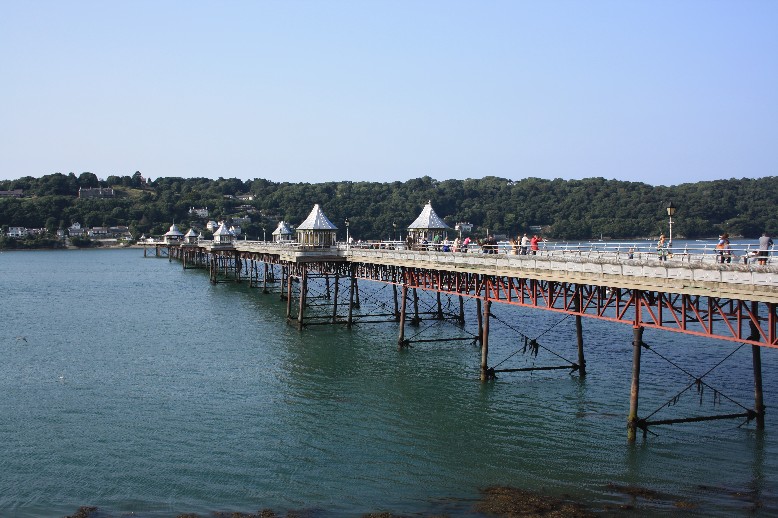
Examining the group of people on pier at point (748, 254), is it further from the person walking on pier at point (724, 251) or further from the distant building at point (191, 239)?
the distant building at point (191, 239)

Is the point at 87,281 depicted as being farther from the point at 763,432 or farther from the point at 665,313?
the point at 763,432

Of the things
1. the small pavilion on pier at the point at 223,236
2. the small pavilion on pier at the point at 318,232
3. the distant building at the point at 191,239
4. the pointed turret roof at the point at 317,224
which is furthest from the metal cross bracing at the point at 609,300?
the distant building at the point at 191,239

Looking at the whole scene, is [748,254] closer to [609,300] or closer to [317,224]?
[609,300]

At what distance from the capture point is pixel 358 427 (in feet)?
94.4

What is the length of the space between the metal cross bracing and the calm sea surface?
3524mm

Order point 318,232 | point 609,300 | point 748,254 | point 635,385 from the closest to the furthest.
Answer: point 748,254
point 635,385
point 609,300
point 318,232

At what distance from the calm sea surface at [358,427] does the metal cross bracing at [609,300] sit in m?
3.52

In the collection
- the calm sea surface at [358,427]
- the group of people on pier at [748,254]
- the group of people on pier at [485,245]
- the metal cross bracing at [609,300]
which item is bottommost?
the calm sea surface at [358,427]

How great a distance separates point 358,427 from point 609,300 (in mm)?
10267

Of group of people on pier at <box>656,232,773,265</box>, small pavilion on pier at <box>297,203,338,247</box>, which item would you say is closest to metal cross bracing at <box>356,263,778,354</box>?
group of people on pier at <box>656,232,773,265</box>

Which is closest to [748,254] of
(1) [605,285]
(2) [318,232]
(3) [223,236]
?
(1) [605,285]

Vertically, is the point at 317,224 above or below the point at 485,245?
above

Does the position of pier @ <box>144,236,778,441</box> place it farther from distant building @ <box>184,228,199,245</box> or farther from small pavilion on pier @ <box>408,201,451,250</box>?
distant building @ <box>184,228,199,245</box>

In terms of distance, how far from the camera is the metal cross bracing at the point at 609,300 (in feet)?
75.1
